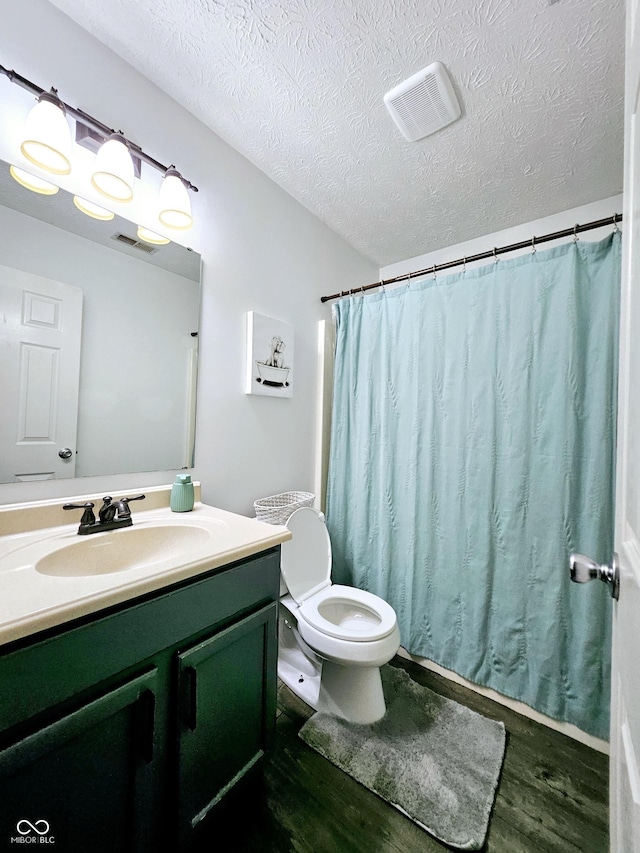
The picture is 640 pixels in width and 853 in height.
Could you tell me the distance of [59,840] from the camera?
24.3 inches

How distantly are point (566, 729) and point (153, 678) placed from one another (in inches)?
63.8

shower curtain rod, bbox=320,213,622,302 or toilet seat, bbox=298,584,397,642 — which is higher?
shower curtain rod, bbox=320,213,622,302

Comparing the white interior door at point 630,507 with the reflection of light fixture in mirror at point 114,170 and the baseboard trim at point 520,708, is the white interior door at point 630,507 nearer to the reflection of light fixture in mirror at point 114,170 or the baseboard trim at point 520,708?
the baseboard trim at point 520,708

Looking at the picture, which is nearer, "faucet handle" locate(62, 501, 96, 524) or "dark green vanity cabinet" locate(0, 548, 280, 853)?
"dark green vanity cabinet" locate(0, 548, 280, 853)

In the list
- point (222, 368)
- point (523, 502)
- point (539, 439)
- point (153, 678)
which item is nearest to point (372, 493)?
point (523, 502)

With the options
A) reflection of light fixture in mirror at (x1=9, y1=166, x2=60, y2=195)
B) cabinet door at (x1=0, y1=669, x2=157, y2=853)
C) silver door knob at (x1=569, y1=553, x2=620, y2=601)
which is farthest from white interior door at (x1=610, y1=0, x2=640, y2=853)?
reflection of light fixture in mirror at (x1=9, y1=166, x2=60, y2=195)

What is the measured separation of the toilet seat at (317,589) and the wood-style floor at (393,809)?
0.45 meters

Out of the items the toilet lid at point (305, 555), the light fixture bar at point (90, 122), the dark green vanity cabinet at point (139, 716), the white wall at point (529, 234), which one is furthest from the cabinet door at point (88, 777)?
the white wall at point (529, 234)

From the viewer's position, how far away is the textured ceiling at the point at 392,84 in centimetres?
101

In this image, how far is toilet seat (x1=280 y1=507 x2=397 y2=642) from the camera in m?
1.47

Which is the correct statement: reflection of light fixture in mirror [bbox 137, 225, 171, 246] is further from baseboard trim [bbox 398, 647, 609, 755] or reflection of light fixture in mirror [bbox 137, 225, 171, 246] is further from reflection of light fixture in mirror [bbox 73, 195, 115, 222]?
baseboard trim [bbox 398, 647, 609, 755]

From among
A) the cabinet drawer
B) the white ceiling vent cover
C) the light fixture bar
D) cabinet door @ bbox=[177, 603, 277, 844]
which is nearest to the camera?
the cabinet drawer

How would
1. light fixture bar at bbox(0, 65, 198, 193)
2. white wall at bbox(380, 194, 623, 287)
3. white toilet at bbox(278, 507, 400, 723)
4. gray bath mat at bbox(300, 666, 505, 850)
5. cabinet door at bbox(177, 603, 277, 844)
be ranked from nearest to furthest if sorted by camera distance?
cabinet door at bbox(177, 603, 277, 844)
light fixture bar at bbox(0, 65, 198, 193)
gray bath mat at bbox(300, 666, 505, 850)
white toilet at bbox(278, 507, 400, 723)
white wall at bbox(380, 194, 623, 287)

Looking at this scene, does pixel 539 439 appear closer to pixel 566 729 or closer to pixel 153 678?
pixel 566 729
